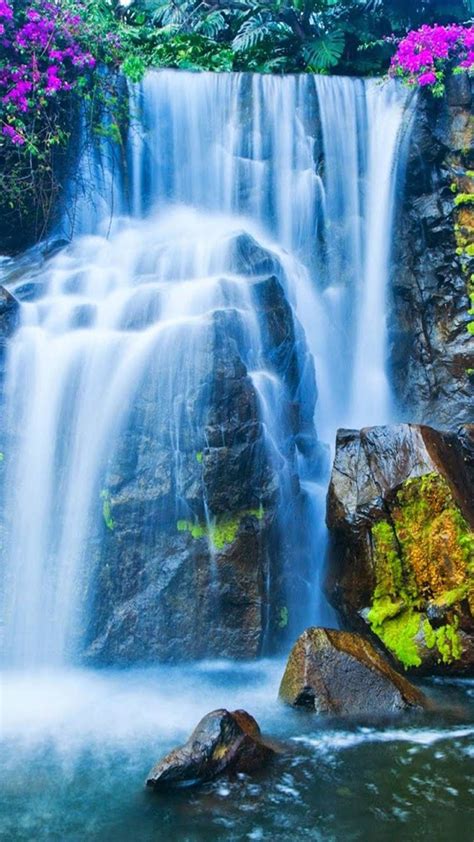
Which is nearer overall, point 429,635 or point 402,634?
point 429,635

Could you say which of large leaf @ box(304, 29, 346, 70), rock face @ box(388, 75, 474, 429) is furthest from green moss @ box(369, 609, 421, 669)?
large leaf @ box(304, 29, 346, 70)

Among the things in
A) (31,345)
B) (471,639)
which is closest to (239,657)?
(471,639)

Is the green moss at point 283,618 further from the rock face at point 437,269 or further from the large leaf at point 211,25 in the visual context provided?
the large leaf at point 211,25

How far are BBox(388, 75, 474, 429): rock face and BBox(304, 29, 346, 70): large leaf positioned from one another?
2.23m

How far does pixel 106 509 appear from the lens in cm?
672

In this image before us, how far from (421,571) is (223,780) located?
288 centimetres

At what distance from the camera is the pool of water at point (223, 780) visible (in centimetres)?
371

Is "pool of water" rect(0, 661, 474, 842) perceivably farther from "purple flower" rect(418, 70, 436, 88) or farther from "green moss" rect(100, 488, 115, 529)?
"purple flower" rect(418, 70, 436, 88)

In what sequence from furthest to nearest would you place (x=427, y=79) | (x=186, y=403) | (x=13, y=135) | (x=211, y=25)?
(x=211, y=25) < (x=427, y=79) < (x=13, y=135) < (x=186, y=403)

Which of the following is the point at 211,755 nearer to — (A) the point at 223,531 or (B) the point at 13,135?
(A) the point at 223,531

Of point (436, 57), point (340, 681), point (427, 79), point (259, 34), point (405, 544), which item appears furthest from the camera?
point (259, 34)

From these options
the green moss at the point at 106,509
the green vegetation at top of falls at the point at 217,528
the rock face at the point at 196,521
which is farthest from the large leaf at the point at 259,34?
the green vegetation at top of falls at the point at 217,528

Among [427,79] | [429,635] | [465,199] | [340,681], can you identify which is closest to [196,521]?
[340,681]

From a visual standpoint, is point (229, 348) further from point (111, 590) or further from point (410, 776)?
point (410, 776)
